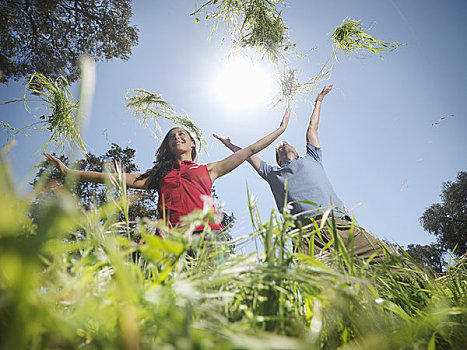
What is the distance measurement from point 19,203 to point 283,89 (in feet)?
13.1

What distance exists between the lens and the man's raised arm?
3988 mm

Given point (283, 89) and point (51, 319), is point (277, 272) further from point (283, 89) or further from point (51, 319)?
point (283, 89)

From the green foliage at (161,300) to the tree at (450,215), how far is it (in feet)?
49.5

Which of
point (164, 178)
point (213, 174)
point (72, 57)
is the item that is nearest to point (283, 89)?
point (213, 174)

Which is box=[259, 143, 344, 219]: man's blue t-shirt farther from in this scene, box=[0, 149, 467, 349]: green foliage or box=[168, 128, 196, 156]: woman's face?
box=[0, 149, 467, 349]: green foliage

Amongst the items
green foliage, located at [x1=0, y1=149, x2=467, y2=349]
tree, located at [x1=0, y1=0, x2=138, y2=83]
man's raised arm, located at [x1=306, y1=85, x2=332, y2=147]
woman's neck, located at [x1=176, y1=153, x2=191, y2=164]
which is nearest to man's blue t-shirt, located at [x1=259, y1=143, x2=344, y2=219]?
man's raised arm, located at [x1=306, y1=85, x2=332, y2=147]

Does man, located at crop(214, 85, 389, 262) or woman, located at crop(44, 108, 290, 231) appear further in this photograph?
man, located at crop(214, 85, 389, 262)

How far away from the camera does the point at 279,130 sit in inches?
149

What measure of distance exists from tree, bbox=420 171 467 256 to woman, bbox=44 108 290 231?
13136mm

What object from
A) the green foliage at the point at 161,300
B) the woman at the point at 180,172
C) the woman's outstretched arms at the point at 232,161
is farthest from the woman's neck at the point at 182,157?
the green foliage at the point at 161,300

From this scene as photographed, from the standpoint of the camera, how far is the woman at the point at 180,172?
279 centimetres

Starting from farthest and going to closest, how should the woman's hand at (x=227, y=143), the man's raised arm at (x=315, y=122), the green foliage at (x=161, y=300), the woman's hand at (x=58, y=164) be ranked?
1. the woman's hand at (x=227, y=143)
2. the man's raised arm at (x=315, y=122)
3. the woman's hand at (x=58, y=164)
4. the green foliage at (x=161, y=300)

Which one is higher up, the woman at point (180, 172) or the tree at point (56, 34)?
the tree at point (56, 34)

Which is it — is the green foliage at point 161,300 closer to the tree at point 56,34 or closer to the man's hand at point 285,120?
the man's hand at point 285,120
